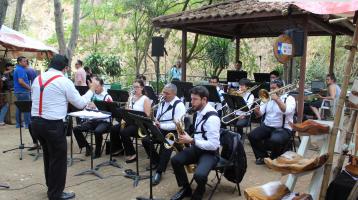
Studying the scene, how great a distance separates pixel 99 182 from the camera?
5.77 m

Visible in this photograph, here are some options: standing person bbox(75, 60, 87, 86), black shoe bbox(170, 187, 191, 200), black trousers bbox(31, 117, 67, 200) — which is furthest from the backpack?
standing person bbox(75, 60, 87, 86)

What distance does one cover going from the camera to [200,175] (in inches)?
180

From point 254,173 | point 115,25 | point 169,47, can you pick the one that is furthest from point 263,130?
point 115,25

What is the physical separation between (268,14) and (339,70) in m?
15.2

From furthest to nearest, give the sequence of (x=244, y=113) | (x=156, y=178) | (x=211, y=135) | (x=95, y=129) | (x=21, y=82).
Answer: (x=21, y=82)
(x=244, y=113)
(x=95, y=129)
(x=156, y=178)
(x=211, y=135)

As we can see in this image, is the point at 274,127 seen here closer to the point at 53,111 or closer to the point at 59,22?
the point at 53,111

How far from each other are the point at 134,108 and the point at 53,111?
2.35m

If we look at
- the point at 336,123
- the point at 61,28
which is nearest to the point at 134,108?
the point at 336,123

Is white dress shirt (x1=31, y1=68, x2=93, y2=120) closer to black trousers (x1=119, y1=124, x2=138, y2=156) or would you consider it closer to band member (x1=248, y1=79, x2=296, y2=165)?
black trousers (x1=119, y1=124, x2=138, y2=156)

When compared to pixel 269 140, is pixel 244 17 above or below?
above

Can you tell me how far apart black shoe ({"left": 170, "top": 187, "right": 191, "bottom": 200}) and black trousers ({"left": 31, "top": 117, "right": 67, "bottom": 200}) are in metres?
1.49

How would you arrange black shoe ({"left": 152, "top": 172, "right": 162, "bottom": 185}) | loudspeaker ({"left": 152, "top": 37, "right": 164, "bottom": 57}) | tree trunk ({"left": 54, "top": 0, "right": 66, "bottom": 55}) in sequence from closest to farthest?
black shoe ({"left": 152, "top": 172, "right": 162, "bottom": 185}) → loudspeaker ({"left": 152, "top": 37, "right": 164, "bottom": 57}) → tree trunk ({"left": 54, "top": 0, "right": 66, "bottom": 55})

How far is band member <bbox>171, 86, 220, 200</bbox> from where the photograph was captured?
185 inches

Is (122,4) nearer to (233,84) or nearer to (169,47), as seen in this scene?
(233,84)
